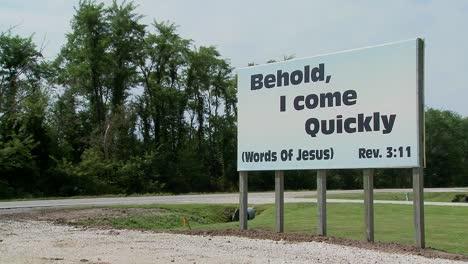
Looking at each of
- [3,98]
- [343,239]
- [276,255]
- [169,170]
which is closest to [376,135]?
[343,239]

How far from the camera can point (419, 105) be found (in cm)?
1198

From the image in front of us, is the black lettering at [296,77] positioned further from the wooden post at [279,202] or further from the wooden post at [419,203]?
the wooden post at [419,203]

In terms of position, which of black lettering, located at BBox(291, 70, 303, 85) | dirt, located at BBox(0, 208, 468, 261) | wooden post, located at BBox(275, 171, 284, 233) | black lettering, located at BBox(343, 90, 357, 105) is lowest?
dirt, located at BBox(0, 208, 468, 261)

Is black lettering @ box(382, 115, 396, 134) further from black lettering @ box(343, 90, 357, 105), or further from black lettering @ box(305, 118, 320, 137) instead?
black lettering @ box(305, 118, 320, 137)

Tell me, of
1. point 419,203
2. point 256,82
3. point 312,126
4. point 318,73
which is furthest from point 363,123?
point 256,82

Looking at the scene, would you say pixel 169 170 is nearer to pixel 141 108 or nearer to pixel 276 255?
pixel 141 108

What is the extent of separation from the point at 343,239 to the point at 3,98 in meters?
35.0

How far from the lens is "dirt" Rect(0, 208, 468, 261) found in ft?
37.7

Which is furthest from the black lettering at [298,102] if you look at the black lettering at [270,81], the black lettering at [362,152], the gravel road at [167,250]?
the gravel road at [167,250]

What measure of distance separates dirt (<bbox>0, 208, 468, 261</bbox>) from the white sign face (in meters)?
1.64

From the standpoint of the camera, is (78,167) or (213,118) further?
(213,118)

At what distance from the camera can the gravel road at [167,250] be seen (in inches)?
407

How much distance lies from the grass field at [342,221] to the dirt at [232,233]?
0.80 metres

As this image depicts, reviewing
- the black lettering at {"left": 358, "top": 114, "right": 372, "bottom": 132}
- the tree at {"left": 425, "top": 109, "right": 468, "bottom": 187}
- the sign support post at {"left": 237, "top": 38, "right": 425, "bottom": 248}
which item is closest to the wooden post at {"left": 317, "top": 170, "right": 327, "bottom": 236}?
the sign support post at {"left": 237, "top": 38, "right": 425, "bottom": 248}
